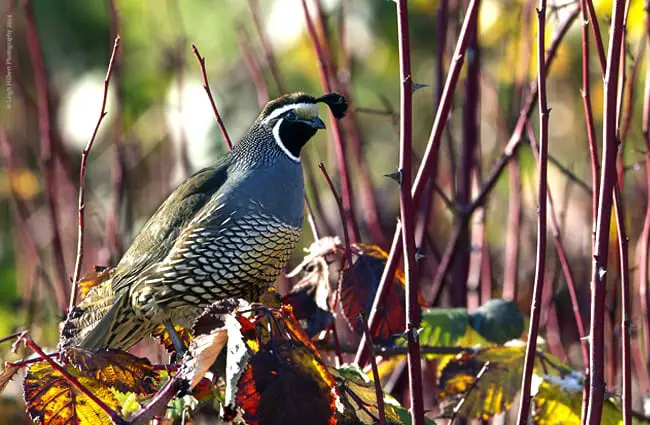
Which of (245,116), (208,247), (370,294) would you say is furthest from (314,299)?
(245,116)

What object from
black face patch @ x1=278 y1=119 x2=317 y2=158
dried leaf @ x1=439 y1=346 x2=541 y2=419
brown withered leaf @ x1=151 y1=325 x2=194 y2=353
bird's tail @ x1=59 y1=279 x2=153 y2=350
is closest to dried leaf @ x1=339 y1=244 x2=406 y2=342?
dried leaf @ x1=439 y1=346 x2=541 y2=419

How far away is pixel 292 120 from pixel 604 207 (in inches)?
50.2

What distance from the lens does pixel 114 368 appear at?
173 cm

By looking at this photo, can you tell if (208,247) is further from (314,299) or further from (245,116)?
(245,116)

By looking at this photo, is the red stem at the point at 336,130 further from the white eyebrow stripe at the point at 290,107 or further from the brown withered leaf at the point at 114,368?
the brown withered leaf at the point at 114,368

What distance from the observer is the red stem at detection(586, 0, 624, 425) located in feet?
5.12

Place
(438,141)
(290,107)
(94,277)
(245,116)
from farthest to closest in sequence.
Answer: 1. (245,116)
2. (290,107)
3. (94,277)
4. (438,141)

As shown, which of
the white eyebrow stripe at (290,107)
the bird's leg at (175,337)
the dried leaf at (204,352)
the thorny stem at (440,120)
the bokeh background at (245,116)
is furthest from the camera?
the bokeh background at (245,116)

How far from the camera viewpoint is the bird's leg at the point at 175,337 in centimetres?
230

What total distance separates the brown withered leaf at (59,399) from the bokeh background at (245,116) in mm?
875

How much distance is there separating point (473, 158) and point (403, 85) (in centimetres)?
144

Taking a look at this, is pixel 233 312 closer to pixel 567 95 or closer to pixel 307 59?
pixel 307 59

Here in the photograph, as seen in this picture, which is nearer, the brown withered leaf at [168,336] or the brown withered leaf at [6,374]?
the brown withered leaf at [6,374]

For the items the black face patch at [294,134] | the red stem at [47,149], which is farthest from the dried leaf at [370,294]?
the red stem at [47,149]
